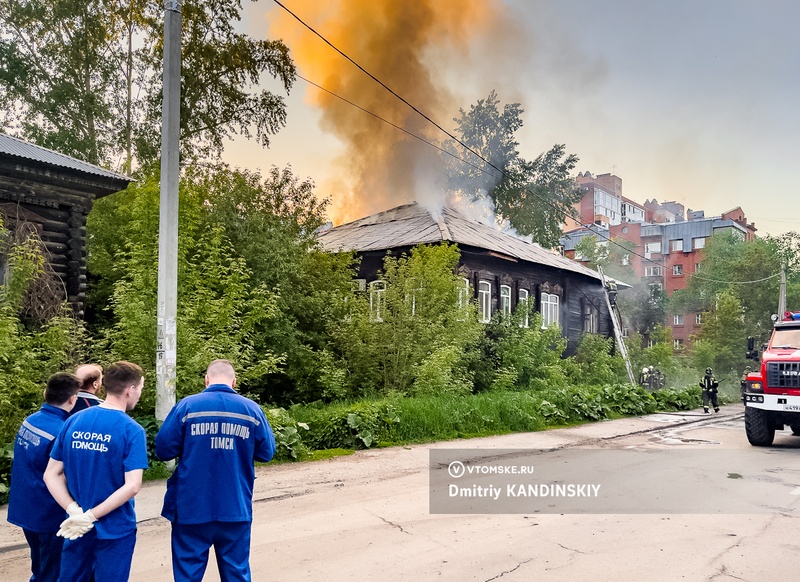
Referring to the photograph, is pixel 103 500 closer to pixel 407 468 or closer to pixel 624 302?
pixel 407 468

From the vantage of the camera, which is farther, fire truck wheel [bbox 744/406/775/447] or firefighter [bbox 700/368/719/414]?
firefighter [bbox 700/368/719/414]

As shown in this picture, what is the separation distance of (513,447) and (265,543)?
724cm

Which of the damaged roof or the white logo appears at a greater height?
the damaged roof

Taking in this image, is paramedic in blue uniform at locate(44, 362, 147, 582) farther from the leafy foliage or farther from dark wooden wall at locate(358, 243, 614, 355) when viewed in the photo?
dark wooden wall at locate(358, 243, 614, 355)

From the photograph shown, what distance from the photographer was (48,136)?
77.5 ft

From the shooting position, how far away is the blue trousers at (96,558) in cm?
378

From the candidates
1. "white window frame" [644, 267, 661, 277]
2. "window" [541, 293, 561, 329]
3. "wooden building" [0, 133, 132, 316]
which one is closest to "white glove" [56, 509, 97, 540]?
"wooden building" [0, 133, 132, 316]

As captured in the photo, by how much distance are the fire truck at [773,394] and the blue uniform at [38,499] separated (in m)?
12.9

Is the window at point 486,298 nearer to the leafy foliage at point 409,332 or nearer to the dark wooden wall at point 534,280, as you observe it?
the dark wooden wall at point 534,280

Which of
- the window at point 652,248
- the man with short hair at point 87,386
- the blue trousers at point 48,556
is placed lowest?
the blue trousers at point 48,556

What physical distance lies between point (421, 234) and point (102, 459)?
20.2m

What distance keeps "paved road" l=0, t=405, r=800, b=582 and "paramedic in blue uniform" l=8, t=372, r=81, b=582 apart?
1165 millimetres

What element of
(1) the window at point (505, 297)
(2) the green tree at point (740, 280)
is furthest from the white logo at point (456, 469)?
(2) the green tree at point (740, 280)

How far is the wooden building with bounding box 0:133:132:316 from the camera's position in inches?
539
